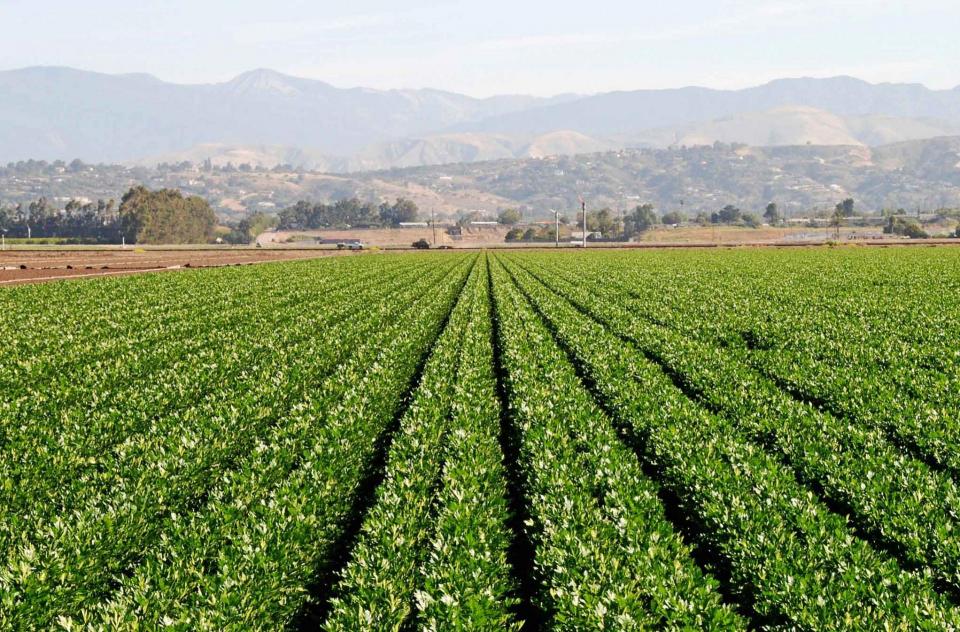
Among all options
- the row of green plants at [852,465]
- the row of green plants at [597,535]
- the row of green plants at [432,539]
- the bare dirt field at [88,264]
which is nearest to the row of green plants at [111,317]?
the row of green plants at [432,539]

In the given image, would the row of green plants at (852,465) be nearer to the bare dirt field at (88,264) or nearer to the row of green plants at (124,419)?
the row of green plants at (124,419)

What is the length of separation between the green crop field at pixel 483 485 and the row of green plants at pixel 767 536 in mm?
34

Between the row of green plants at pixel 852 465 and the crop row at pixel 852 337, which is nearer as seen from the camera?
the row of green plants at pixel 852 465

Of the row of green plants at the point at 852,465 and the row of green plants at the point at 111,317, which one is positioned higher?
the row of green plants at the point at 111,317

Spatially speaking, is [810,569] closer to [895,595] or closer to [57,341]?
[895,595]

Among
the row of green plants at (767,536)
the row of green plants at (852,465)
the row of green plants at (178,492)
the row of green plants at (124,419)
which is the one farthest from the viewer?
the row of green plants at (124,419)

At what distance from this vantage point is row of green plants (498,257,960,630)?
6.28 metres

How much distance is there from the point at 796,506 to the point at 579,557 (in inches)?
117

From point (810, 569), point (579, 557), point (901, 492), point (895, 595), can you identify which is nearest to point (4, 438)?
point (579, 557)

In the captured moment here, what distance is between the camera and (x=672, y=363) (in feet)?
56.4

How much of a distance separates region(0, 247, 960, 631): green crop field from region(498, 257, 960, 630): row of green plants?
0.11 ft

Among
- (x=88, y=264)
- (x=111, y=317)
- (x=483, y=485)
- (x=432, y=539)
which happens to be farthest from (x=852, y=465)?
(x=88, y=264)

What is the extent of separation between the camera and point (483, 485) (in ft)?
30.2

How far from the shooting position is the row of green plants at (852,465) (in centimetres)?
766
